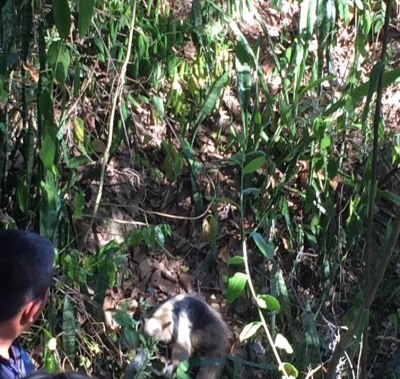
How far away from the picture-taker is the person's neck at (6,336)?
2.31 meters

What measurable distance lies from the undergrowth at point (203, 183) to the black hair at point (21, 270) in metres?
1.26

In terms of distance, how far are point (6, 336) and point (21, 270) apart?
0.22 m

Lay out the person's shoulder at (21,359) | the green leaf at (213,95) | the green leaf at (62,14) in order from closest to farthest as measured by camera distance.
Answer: the green leaf at (62,14) → the person's shoulder at (21,359) → the green leaf at (213,95)

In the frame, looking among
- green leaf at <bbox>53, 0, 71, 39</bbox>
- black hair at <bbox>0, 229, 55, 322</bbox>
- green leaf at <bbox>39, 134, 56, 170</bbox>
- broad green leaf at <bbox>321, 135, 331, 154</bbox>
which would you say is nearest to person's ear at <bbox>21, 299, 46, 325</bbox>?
black hair at <bbox>0, 229, 55, 322</bbox>

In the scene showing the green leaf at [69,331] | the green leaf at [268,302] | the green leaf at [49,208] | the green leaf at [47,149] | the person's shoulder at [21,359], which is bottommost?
the green leaf at [69,331]

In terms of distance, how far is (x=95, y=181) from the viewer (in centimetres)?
453

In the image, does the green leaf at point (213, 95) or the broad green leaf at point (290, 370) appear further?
the green leaf at point (213, 95)

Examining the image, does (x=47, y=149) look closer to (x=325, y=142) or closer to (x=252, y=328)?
(x=252, y=328)

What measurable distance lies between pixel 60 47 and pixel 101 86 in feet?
5.74

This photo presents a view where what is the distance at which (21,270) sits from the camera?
2301mm

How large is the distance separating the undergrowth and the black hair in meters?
1.26

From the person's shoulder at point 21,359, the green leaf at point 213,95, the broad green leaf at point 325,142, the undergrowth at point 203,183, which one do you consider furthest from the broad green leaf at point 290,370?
the green leaf at point 213,95

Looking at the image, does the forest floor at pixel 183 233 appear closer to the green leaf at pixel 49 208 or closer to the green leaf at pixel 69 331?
the green leaf at pixel 69 331

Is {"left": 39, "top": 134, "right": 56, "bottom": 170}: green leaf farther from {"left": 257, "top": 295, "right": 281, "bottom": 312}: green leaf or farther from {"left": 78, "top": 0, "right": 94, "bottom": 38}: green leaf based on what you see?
{"left": 257, "top": 295, "right": 281, "bottom": 312}: green leaf
